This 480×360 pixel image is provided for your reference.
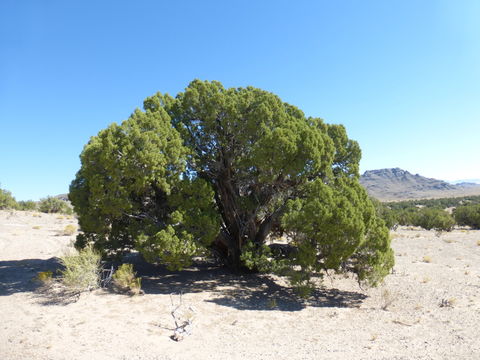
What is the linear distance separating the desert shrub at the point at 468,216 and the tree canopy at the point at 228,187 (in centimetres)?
3119

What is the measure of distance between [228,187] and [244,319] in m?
5.07

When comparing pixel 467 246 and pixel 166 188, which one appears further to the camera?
pixel 467 246

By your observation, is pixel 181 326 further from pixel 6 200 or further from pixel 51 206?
pixel 51 206

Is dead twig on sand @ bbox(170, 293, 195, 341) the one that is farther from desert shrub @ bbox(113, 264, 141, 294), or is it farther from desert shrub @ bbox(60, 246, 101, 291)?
desert shrub @ bbox(60, 246, 101, 291)

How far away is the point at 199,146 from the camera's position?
11742 mm

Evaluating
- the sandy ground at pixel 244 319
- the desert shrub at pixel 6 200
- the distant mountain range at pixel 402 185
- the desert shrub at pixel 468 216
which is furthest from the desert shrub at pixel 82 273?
the distant mountain range at pixel 402 185

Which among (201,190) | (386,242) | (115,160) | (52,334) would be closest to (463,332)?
(386,242)

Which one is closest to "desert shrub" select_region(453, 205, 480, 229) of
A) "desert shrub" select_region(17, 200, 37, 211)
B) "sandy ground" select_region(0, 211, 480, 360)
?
"sandy ground" select_region(0, 211, 480, 360)

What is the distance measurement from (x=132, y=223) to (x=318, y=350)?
22.5ft

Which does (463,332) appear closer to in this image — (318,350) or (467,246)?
(318,350)

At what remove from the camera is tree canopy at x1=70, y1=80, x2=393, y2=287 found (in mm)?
9352

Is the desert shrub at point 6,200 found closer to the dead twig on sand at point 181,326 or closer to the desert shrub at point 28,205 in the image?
the desert shrub at point 28,205

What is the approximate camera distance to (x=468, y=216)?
116ft

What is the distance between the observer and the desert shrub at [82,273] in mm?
9141
